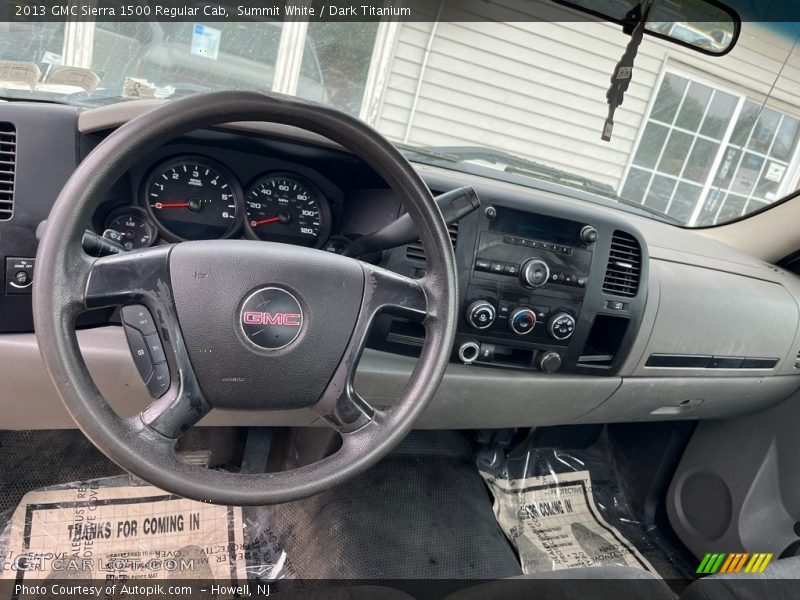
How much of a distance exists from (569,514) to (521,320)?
117 cm

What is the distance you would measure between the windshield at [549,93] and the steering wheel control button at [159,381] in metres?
1.11

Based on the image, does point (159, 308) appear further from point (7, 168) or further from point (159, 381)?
point (7, 168)

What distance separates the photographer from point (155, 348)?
0.99m

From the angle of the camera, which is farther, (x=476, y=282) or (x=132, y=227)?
(x=476, y=282)

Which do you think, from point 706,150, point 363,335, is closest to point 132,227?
point 363,335

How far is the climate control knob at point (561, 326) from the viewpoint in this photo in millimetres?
1544

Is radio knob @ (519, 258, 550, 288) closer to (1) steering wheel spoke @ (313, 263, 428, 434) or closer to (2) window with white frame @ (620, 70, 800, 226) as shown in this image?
(1) steering wheel spoke @ (313, 263, 428, 434)

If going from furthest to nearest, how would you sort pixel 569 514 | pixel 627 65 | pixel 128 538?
1. pixel 569 514
2. pixel 627 65
3. pixel 128 538

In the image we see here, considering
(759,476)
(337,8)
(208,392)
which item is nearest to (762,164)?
(759,476)

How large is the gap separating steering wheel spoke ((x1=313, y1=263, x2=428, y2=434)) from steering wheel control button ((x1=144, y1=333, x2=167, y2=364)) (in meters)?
0.30

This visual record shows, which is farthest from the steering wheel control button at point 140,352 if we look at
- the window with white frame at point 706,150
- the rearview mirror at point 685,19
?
the window with white frame at point 706,150

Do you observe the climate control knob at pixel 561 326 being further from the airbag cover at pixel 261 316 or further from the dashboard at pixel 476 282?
the airbag cover at pixel 261 316

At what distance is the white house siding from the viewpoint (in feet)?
9.21

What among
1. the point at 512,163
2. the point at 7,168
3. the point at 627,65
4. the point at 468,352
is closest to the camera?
the point at 7,168
